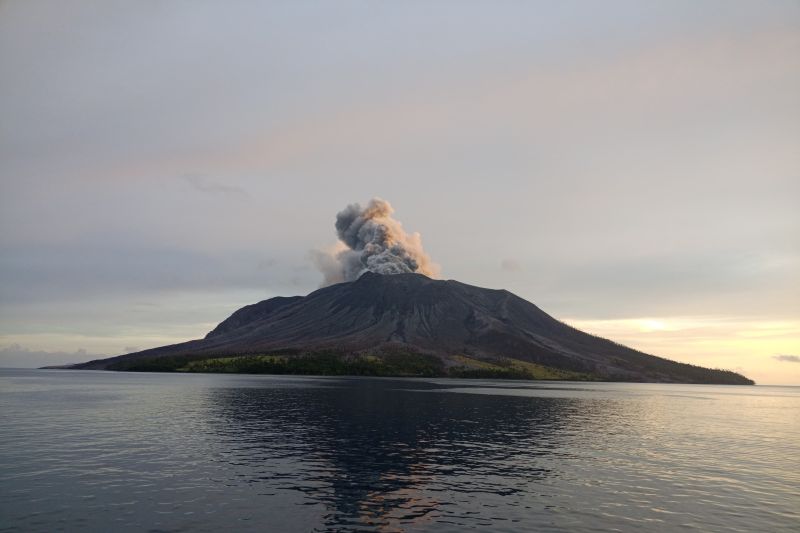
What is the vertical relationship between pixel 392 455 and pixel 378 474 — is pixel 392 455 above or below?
above

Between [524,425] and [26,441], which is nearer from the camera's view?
[26,441]

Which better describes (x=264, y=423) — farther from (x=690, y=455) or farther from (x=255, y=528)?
(x=690, y=455)

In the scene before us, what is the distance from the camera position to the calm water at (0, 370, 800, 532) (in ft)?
111

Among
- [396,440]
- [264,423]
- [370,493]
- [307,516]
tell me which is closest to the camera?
[307,516]

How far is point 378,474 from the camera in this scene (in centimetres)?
4562

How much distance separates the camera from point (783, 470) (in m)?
54.2

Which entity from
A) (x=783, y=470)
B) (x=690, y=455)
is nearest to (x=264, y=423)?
(x=690, y=455)

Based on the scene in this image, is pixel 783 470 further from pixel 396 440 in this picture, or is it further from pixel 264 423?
pixel 264 423

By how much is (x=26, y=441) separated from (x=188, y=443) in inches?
646

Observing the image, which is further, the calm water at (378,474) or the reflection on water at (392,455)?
the reflection on water at (392,455)

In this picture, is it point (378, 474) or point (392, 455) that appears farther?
point (392, 455)

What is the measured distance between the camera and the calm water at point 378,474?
1331 inches

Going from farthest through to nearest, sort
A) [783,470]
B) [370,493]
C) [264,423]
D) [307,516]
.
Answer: [264,423] → [783,470] → [370,493] → [307,516]

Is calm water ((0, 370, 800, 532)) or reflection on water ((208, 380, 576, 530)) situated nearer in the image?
calm water ((0, 370, 800, 532))
